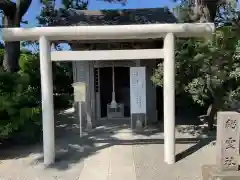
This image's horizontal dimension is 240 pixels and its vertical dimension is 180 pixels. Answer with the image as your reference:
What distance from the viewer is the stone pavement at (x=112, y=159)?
21.7 feet

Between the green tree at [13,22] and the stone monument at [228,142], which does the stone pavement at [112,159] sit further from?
the green tree at [13,22]

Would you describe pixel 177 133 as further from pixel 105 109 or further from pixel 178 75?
pixel 105 109

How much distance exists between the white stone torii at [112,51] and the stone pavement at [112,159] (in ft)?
1.53

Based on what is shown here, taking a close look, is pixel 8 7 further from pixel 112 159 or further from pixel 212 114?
pixel 212 114

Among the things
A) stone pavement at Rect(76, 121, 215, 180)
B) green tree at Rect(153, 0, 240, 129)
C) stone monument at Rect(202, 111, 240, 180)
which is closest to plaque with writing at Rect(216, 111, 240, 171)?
stone monument at Rect(202, 111, 240, 180)

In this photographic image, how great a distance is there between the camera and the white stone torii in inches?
271

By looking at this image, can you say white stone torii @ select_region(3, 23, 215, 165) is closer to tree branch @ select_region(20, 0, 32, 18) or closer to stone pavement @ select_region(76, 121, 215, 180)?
stone pavement @ select_region(76, 121, 215, 180)

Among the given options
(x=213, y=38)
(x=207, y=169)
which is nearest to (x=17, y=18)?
(x=213, y=38)

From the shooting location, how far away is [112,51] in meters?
7.05

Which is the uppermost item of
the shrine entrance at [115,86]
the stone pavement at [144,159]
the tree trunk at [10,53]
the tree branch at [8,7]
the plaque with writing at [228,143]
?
the tree branch at [8,7]

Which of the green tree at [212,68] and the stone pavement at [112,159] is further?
the green tree at [212,68]

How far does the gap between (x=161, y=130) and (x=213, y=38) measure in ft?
13.5

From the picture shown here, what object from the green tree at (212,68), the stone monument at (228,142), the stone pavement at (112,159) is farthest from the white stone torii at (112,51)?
the stone monument at (228,142)

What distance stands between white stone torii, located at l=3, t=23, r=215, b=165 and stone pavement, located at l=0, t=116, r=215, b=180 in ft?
1.53
